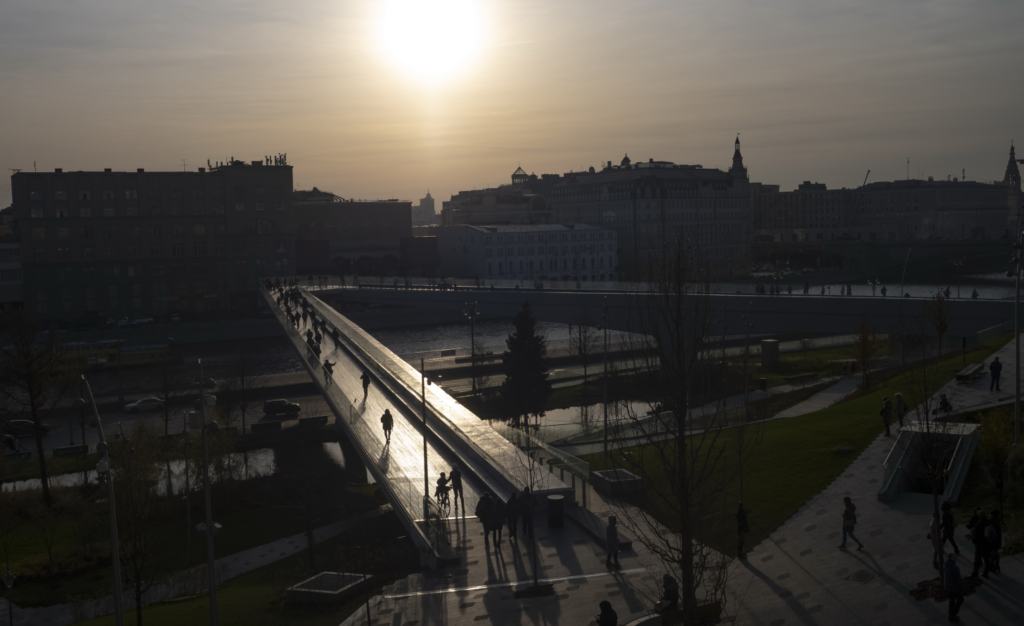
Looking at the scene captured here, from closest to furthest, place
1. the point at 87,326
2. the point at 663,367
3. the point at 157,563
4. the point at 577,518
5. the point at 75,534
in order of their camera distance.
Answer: the point at 663,367, the point at 577,518, the point at 157,563, the point at 75,534, the point at 87,326

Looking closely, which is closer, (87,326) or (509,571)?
(509,571)

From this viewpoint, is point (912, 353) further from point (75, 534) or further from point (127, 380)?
point (127, 380)

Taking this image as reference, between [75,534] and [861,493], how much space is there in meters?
16.1

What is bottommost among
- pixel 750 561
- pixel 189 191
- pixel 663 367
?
pixel 750 561

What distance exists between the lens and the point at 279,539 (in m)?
19.0

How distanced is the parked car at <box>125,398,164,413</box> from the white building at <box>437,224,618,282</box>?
37.3 metres

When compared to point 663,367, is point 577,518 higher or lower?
lower

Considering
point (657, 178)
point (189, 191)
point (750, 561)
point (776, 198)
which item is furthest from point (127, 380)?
point (776, 198)

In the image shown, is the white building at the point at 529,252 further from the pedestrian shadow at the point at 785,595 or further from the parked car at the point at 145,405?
the pedestrian shadow at the point at 785,595

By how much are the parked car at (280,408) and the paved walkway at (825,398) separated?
1727 cm

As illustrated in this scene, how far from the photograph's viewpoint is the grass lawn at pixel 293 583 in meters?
12.6

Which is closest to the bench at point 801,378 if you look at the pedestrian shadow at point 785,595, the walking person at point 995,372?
the walking person at point 995,372

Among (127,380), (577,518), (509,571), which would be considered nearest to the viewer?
(509,571)

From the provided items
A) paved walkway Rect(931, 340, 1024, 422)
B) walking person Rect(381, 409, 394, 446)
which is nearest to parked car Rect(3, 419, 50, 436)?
walking person Rect(381, 409, 394, 446)
